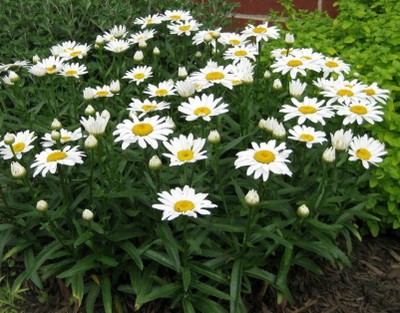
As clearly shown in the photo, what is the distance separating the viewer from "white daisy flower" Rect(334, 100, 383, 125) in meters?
2.55

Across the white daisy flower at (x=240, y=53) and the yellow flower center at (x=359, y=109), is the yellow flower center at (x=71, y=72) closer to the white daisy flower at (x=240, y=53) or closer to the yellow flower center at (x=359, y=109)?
the white daisy flower at (x=240, y=53)

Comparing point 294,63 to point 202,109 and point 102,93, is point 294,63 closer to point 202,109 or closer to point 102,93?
point 202,109

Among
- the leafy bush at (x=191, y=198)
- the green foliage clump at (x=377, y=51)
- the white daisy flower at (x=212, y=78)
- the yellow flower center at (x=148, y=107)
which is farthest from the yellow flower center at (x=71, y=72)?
the green foliage clump at (x=377, y=51)

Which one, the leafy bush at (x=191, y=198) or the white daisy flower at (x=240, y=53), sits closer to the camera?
the leafy bush at (x=191, y=198)

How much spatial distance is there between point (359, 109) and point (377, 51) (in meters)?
0.71

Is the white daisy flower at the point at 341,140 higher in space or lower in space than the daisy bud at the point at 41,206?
higher

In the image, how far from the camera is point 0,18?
162 inches

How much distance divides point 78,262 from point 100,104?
43.7 inches

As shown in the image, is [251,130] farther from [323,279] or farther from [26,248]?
[26,248]

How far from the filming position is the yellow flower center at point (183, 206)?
6.84ft

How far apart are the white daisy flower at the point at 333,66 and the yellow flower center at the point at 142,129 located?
107cm

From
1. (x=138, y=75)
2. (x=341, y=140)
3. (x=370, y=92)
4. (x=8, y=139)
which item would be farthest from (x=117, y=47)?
(x=341, y=140)

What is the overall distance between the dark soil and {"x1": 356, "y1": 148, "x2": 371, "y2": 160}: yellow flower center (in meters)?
0.71

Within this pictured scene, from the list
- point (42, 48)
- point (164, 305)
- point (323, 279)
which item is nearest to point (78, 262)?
point (164, 305)
